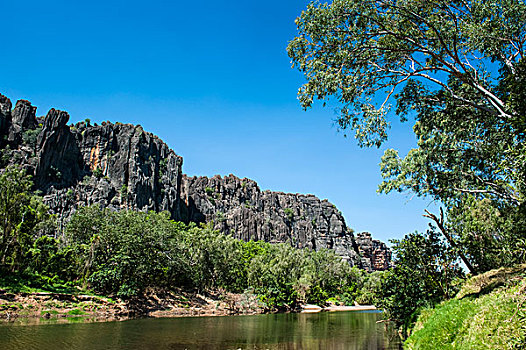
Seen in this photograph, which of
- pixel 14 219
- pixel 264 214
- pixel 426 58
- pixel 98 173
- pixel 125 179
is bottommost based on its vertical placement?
pixel 14 219

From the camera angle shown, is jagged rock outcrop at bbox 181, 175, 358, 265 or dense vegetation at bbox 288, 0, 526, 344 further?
jagged rock outcrop at bbox 181, 175, 358, 265

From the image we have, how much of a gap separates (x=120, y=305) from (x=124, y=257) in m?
5.25

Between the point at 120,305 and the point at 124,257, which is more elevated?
the point at 124,257

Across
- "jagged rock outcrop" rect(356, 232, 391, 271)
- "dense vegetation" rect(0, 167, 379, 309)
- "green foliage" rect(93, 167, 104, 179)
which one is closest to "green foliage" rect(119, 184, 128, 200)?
"green foliage" rect(93, 167, 104, 179)

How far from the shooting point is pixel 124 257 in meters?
38.5

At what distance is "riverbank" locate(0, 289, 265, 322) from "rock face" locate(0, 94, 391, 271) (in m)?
54.3

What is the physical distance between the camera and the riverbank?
87.8 ft

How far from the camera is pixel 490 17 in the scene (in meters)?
13.4

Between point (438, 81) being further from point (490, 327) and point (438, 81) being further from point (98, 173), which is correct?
point (98, 173)

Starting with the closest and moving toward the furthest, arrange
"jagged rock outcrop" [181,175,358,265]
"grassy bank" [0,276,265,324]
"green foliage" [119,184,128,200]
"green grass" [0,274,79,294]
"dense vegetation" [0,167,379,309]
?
"grassy bank" [0,276,265,324] → "green grass" [0,274,79,294] → "dense vegetation" [0,167,379,309] → "green foliage" [119,184,128,200] → "jagged rock outcrop" [181,175,358,265]

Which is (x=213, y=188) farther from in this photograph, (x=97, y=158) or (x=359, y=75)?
(x=359, y=75)

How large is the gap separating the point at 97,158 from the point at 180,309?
7191 cm

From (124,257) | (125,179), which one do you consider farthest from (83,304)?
(125,179)

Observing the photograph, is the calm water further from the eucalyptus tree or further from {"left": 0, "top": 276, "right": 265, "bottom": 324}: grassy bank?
the eucalyptus tree
